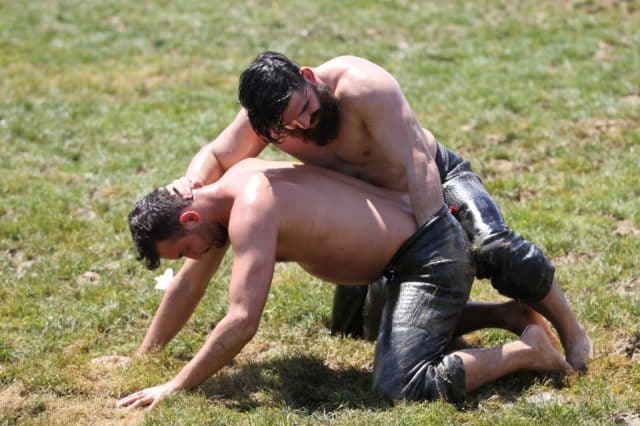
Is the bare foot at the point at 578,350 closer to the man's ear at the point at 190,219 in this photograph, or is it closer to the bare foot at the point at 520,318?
the bare foot at the point at 520,318

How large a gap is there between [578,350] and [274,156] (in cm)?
408

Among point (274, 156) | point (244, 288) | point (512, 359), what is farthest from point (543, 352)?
point (274, 156)

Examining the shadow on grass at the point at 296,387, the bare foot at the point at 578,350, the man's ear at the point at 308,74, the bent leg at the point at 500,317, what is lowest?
the shadow on grass at the point at 296,387

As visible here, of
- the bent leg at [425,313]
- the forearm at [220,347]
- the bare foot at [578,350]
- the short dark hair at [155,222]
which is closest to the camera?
the forearm at [220,347]

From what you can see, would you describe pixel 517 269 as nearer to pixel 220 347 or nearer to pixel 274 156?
pixel 220 347

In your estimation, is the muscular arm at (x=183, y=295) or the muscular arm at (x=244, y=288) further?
the muscular arm at (x=183, y=295)

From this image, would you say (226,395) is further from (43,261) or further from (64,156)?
(64,156)

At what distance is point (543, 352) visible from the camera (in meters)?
4.65

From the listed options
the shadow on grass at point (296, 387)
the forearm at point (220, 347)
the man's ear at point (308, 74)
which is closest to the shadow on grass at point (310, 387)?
the shadow on grass at point (296, 387)

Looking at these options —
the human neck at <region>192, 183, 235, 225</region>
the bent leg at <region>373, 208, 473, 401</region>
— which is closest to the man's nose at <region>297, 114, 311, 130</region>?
the human neck at <region>192, 183, 235, 225</region>

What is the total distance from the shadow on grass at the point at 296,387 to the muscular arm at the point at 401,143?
2.87ft

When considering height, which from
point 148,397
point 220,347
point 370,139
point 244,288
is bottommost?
point 148,397

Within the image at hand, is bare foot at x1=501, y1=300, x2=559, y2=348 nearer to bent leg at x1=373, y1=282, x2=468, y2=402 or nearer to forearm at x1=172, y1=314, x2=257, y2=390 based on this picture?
bent leg at x1=373, y1=282, x2=468, y2=402

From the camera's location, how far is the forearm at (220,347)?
4305 millimetres
